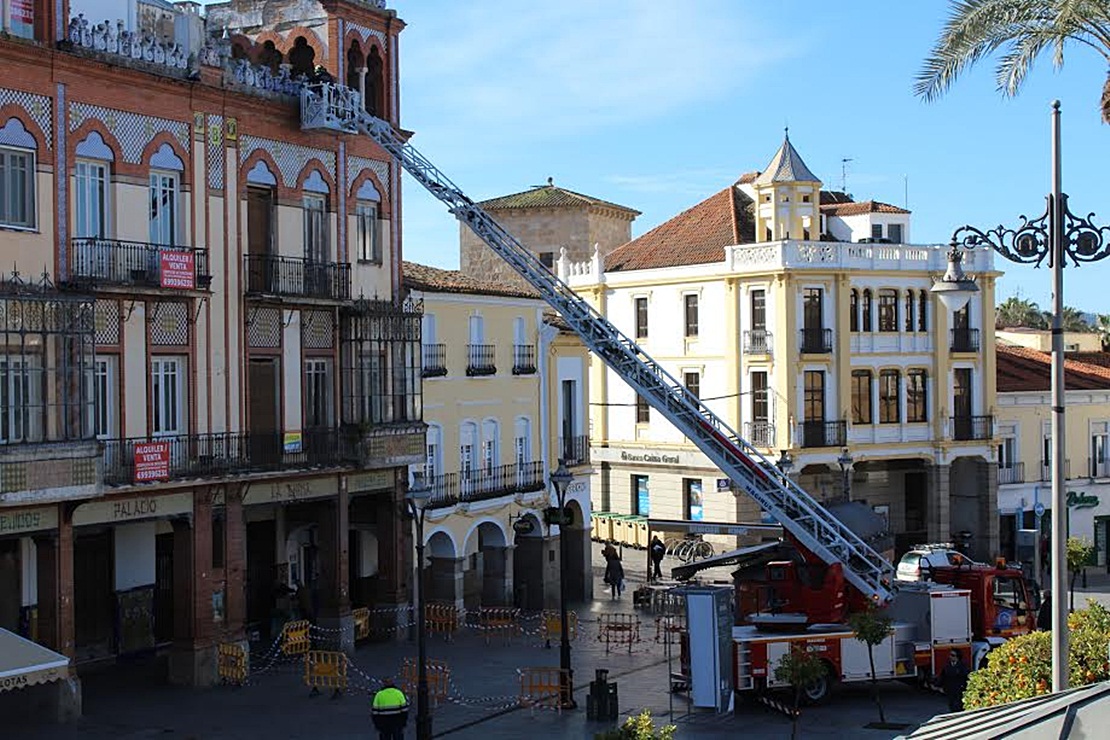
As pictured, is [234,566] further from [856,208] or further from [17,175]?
[856,208]

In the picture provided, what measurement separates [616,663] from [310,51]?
1658cm

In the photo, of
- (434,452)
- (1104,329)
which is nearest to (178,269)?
(434,452)

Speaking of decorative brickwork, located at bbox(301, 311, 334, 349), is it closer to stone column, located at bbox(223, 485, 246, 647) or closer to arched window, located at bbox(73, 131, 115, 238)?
stone column, located at bbox(223, 485, 246, 647)

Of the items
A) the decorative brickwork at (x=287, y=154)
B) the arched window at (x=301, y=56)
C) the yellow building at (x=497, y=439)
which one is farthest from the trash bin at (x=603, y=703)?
the arched window at (x=301, y=56)

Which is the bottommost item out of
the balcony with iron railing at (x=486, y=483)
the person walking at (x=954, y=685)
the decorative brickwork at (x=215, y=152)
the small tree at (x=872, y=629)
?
the person walking at (x=954, y=685)

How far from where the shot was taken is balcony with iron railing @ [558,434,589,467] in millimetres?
44906

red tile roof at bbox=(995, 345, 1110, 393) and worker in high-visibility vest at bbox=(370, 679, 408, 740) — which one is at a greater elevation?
red tile roof at bbox=(995, 345, 1110, 393)

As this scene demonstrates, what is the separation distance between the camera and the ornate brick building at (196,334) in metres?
27.7

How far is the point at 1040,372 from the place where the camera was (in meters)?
60.6

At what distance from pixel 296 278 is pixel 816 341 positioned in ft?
80.8

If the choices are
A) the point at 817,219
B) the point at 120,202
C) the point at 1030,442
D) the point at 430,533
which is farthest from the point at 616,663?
the point at 1030,442

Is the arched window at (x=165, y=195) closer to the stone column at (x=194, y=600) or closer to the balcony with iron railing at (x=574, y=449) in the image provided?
the stone column at (x=194, y=600)

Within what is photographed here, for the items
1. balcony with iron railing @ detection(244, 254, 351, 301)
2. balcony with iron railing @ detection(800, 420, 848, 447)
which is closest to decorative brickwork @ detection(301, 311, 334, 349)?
balcony with iron railing @ detection(244, 254, 351, 301)

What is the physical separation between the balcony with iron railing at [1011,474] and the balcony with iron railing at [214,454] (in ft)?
105
